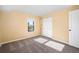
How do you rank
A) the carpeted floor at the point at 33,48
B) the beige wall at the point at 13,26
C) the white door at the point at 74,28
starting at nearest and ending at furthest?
the carpeted floor at the point at 33,48 < the white door at the point at 74,28 < the beige wall at the point at 13,26

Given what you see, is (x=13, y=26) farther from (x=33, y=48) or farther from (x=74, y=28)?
(x=74, y=28)

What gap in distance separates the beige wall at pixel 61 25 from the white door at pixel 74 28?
0.52ft

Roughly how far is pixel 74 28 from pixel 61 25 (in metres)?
0.65

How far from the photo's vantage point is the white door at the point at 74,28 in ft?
7.86

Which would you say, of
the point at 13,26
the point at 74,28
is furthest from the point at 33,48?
the point at 74,28

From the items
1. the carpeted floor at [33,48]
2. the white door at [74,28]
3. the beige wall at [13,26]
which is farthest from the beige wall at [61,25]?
the beige wall at [13,26]

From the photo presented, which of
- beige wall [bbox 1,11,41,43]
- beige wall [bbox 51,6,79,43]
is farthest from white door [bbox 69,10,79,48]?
beige wall [bbox 1,11,41,43]

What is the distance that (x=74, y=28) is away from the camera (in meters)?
2.48

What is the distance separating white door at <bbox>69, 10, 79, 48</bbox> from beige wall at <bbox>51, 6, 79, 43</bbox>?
158mm

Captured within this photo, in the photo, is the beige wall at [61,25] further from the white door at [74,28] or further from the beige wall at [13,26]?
the beige wall at [13,26]

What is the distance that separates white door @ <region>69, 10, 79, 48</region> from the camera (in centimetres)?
240
